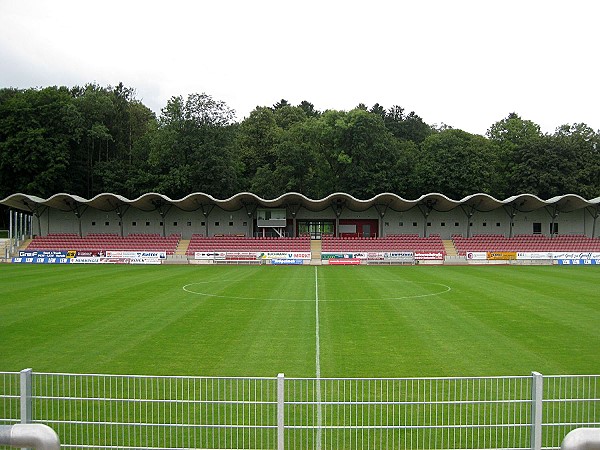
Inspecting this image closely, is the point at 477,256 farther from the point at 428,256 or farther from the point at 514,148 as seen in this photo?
the point at 514,148

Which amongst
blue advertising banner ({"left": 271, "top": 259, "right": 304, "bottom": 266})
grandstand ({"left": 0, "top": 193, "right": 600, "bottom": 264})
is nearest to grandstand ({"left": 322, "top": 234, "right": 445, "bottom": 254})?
grandstand ({"left": 0, "top": 193, "right": 600, "bottom": 264})

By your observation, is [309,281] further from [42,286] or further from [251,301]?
[42,286]

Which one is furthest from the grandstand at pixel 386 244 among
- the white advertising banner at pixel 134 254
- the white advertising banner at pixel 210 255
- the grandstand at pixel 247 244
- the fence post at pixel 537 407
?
the fence post at pixel 537 407

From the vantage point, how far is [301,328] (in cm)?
1764

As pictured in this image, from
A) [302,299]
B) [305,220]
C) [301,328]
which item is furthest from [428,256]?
[301,328]

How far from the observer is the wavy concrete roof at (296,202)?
2318 inches

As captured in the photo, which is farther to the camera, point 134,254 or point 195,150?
point 195,150

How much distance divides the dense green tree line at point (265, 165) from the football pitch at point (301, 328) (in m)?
41.7

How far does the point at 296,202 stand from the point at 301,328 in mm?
46010

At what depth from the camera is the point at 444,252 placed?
5531 cm

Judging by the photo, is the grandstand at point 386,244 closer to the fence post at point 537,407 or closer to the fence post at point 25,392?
the fence post at point 537,407

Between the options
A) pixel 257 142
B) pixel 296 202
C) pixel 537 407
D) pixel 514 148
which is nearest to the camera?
pixel 537 407

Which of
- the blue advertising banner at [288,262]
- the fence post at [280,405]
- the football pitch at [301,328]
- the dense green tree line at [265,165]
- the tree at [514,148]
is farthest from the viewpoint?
the tree at [514,148]

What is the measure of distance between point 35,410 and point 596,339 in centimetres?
1453
